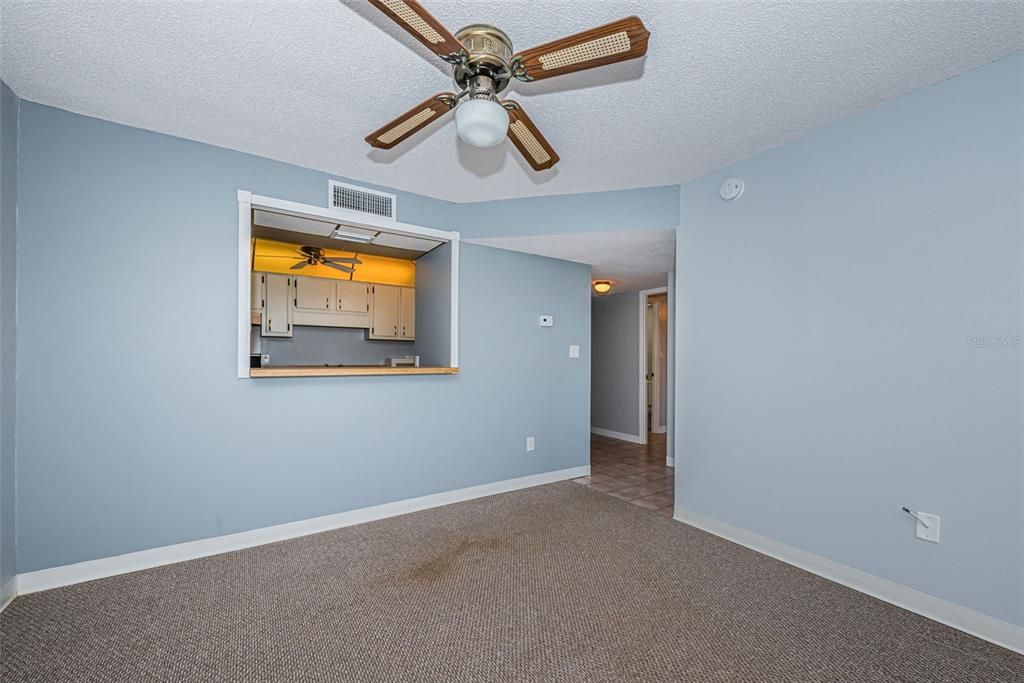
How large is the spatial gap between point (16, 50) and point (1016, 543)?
4.56m

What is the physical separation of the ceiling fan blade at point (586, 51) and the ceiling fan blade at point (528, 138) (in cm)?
21

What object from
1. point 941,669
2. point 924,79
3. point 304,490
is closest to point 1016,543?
point 941,669

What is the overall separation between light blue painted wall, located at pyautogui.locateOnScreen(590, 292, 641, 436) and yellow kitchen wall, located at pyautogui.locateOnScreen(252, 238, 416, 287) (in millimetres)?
2896

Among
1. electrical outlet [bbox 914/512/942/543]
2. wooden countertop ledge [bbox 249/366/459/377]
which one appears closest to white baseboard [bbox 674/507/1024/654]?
electrical outlet [bbox 914/512/942/543]

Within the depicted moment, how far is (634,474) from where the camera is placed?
14.9 ft

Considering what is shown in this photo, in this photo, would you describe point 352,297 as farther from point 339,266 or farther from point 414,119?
point 414,119

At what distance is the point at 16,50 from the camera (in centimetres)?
186

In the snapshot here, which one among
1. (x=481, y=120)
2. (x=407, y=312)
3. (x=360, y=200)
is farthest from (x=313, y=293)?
(x=481, y=120)

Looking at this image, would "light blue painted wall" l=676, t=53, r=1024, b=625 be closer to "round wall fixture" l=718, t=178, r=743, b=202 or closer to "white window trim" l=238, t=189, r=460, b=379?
"round wall fixture" l=718, t=178, r=743, b=202

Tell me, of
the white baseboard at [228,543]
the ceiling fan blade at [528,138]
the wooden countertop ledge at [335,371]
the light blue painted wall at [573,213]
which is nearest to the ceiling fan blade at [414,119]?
the ceiling fan blade at [528,138]

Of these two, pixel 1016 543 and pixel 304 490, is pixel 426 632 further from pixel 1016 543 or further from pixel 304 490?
pixel 1016 543

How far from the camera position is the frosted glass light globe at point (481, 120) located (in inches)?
63.5

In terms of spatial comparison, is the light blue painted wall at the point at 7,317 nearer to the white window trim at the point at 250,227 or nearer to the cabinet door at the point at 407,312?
the white window trim at the point at 250,227

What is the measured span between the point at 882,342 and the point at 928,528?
0.87 meters
